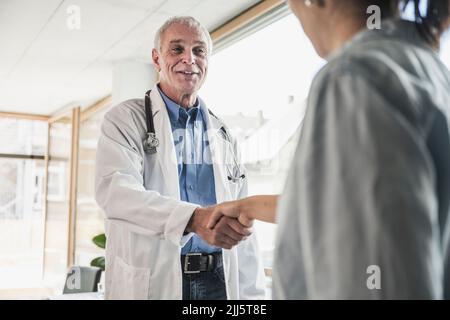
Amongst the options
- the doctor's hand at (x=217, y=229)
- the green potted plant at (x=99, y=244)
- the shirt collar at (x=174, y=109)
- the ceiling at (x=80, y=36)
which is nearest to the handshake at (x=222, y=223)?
→ the doctor's hand at (x=217, y=229)

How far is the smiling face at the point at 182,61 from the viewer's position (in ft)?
4.22

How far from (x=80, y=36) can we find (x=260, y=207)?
8.98 ft

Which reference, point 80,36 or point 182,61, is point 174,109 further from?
point 80,36

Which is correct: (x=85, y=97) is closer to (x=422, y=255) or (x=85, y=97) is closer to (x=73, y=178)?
(x=73, y=178)

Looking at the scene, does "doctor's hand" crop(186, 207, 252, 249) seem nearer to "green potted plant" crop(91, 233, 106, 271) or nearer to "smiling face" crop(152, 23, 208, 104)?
"smiling face" crop(152, 23, 208, 104)

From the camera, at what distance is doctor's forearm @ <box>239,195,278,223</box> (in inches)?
31.1

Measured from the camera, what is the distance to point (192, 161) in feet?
4.03

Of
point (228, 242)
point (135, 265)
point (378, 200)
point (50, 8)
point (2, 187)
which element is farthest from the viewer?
point (2, 187)

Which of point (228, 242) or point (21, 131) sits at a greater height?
point (21, 131)

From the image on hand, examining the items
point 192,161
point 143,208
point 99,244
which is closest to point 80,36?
point 99,244

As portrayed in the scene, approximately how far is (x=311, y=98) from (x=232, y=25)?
2631 millimetres
